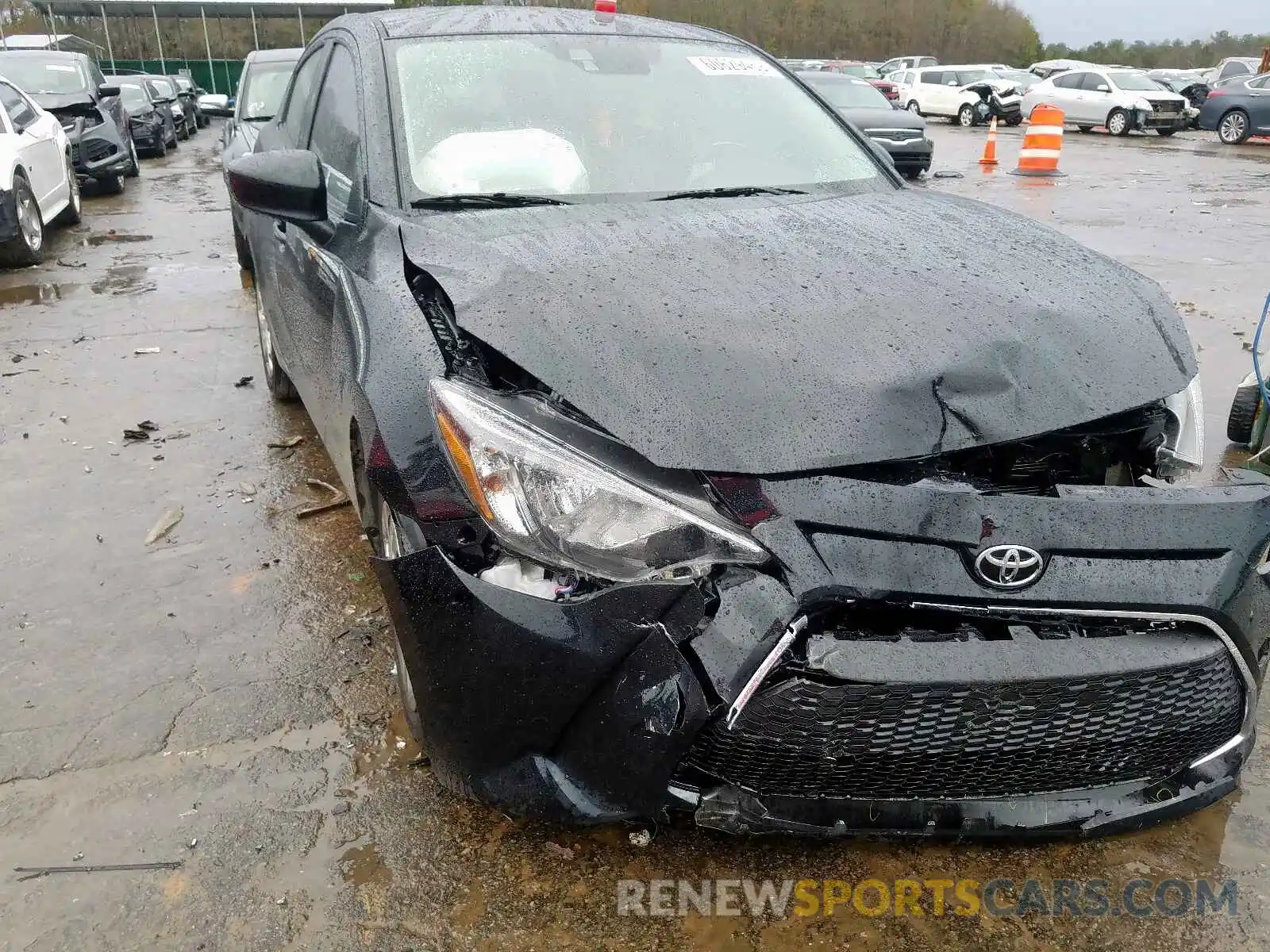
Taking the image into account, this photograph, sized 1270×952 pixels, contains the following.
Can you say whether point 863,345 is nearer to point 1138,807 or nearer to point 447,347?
point 447,347

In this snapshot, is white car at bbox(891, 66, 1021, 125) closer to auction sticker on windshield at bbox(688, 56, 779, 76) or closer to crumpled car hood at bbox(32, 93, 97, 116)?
crumpled car hood at bbox(32, 93, 97, 116)

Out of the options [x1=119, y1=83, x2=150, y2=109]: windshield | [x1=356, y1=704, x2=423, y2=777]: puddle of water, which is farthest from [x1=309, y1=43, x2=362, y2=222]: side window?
[x1=119, y1=83, x2=150, y2=109]: windshield

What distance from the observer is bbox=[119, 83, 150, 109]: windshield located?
1606 cm

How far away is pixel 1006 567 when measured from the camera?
5.07 feet

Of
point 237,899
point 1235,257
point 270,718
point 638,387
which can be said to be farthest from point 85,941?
point 1235,257

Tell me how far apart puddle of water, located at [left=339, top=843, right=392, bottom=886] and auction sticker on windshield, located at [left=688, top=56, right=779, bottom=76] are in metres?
2.53

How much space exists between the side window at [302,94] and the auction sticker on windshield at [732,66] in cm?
135

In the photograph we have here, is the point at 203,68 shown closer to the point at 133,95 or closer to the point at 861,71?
the point at 133,95

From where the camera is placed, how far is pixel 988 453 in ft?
5.93

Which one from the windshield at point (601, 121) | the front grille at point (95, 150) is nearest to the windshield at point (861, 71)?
the front grille at point (95, 150)

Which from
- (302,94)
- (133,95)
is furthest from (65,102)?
(302,94)

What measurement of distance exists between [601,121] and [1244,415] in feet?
9.82

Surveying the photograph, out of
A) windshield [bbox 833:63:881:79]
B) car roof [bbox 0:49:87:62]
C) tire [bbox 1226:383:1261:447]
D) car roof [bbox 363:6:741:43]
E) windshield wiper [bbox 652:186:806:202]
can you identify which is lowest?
windshield [bbox 833:63:881:79]

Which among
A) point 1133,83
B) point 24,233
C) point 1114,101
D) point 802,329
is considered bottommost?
point 24,233
